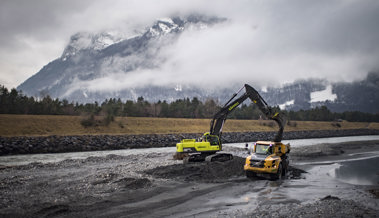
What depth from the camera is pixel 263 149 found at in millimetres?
18984

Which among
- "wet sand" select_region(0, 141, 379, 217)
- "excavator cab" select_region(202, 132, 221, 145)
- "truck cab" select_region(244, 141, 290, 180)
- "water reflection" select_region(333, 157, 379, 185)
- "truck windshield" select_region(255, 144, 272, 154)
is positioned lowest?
"water reflection" select_region(333, 157, 379, 185)

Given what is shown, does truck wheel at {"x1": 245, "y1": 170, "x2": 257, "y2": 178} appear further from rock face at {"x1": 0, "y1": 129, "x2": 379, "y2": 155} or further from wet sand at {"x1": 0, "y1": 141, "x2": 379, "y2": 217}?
rock face at {"x1": 0, "y1": 129, "x2": 379, "y2": 155}

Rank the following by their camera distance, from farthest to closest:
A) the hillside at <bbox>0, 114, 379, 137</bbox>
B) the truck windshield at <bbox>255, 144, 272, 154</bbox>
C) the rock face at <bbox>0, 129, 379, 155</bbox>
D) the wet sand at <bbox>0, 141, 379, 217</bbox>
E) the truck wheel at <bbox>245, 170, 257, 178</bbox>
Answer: the hillside at <bbox>0, 114, 379, 137</bbox> < the rock face at <bbox>0, 129, 379, 155</bbox> < the truck windshield at <bbox>255, 144, 272, 154</bbox> < the truck wheel at <bbox>245, 170, 257, 178</bbox> < the wet sand at <bbox>0, 141, 379, 217</bbox>

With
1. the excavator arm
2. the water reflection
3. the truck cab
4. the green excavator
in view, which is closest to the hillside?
the green excavator

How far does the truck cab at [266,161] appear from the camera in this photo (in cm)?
1772

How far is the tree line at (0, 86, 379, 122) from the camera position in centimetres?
6776

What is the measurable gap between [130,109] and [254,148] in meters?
71.9

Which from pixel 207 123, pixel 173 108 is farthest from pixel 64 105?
pixel 207 123

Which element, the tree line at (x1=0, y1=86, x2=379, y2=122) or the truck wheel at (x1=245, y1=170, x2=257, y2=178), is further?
the tree line at (x1=0, y1=86, x2=379, y2=122)

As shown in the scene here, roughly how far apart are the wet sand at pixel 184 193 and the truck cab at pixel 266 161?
58cm

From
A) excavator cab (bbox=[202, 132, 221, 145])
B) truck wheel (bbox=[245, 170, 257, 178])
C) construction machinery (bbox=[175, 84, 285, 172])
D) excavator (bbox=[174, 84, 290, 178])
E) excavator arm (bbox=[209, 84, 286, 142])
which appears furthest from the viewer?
excavator cab (bbox=[202, 132, 221, 145])

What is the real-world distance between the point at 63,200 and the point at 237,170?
1260 cm

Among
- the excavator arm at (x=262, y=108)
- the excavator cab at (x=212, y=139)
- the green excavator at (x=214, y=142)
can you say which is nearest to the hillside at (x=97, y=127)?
the green excavator at (x=214, y=142)

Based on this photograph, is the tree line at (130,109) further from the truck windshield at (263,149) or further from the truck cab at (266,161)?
the truck windshield at (263,149)
